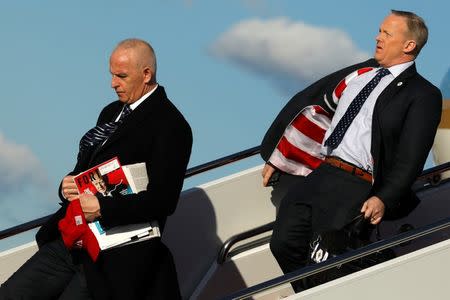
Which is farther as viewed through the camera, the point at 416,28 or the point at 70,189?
the point at 416,28

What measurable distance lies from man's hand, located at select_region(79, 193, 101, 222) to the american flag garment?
1.39 metres

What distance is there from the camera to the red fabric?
5.67 metres

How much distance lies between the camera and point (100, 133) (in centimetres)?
586

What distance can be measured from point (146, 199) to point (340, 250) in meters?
0.96

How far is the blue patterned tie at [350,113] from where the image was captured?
19.7 feet

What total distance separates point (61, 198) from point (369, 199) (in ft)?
4.73

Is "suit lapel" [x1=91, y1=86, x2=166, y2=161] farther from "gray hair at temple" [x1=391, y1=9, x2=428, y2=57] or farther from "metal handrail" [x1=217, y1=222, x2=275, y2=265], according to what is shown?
"metal handrail" [x1=217, y1=222, x2=275, y2=265]

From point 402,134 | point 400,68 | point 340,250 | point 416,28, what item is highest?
point 416,28

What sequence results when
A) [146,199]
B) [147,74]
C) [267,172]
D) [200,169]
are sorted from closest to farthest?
[146,199]
[147,74]
[267,172]
[200,169]

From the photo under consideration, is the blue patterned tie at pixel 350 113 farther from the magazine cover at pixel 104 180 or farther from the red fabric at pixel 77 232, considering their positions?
the red fabric at pixel 77 232

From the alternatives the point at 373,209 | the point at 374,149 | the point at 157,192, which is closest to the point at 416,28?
the point at 374,149

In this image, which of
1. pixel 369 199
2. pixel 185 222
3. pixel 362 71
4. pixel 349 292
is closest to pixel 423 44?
pixel 362 71

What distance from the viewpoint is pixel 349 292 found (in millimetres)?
5703

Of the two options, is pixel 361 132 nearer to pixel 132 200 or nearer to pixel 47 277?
pixel 132 200
